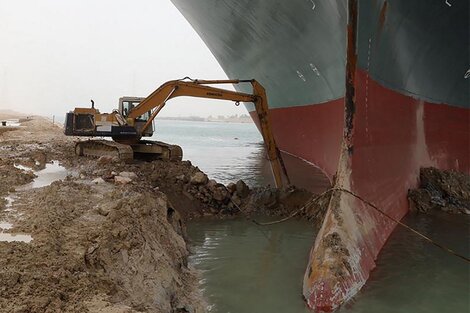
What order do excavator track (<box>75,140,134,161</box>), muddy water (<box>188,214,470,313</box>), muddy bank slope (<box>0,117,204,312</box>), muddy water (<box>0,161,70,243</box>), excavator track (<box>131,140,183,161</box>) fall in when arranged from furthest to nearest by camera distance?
excavator track (<box>131,140,183,161</box>)
excavator track (<box>75,140,134,161</box>)
muddy water (<box>188,214,470,313</box>)
muddy water (<box>0,161,70,243</box>)
muddy bank slope (<box>0,117,204,312</box>)

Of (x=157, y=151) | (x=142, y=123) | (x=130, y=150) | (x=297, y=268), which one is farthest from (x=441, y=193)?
(x=142, y=123)

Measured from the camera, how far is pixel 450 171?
8617mm

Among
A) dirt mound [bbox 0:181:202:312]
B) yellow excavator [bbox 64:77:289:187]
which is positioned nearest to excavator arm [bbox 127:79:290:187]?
yellow excavator [bbox 64:77:289:187]

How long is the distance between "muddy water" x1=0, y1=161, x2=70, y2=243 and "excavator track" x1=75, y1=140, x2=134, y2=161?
1.10 metres

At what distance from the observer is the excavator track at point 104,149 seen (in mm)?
8617

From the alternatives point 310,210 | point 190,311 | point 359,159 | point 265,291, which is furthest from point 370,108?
point 190,311

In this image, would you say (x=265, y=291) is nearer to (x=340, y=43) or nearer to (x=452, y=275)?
(x=452, y=275)

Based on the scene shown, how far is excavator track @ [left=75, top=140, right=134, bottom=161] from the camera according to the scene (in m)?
8.62

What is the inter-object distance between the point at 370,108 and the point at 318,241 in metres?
2.61

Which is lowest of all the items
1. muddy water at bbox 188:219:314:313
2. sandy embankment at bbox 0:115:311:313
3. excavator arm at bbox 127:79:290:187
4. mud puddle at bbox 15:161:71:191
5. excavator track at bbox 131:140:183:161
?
muddy water at bbox 188:219:314:313

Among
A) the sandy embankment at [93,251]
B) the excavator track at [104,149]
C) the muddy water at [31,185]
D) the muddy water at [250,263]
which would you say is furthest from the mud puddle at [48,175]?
the muddy water at [250,263]

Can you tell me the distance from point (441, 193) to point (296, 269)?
191 inches

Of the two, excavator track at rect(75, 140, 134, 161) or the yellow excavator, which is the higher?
the yellow excavator

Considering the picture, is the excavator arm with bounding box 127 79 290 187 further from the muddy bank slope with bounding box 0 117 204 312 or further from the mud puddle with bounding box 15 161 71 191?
the muddy bank slope with bounding box 0 117 204 312
